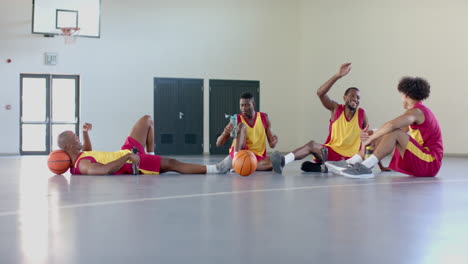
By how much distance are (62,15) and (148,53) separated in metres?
2.15

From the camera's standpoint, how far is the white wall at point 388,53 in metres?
11.2

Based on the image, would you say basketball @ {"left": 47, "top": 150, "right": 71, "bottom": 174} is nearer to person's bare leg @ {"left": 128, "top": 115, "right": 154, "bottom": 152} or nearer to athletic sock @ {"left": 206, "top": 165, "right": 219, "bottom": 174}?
person's bare leg @ {"left": 128, "top": 115, "right": 154, "bottom": 152}

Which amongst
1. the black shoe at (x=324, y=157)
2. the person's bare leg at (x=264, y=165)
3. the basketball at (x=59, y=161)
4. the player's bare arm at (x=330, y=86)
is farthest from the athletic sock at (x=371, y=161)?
the basketball at (x=59, y=161)

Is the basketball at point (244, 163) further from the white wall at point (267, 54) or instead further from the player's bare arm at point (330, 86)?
the white wall at point (267, 54)

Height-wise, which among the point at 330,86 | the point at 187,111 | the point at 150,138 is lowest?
the point at 150,138

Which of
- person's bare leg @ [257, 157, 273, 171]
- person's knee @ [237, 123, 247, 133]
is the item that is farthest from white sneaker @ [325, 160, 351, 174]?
person's knee @ [237, 123, 247, 133]

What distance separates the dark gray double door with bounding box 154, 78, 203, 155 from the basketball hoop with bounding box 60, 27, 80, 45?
2107 millimetres

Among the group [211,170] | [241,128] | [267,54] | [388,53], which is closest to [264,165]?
[241,128]

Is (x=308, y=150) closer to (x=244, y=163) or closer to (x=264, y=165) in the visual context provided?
(x=264, y=165)

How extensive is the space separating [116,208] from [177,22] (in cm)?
1043

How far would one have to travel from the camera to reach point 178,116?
13.1 m

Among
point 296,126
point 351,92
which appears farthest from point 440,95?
point 351,92

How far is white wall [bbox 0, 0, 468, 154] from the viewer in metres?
11.4

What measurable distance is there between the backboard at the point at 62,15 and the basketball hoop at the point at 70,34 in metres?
0.07
